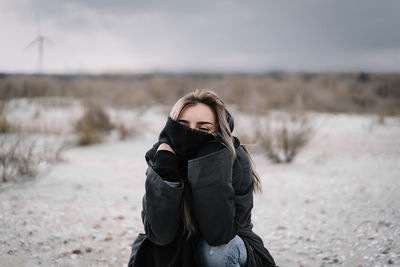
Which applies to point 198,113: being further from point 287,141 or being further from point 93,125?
point 93,125

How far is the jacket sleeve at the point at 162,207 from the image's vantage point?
1.93 meters

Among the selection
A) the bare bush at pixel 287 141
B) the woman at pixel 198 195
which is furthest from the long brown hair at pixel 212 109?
the bare bush at pixel 287 141

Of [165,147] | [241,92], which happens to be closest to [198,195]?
[165,147]

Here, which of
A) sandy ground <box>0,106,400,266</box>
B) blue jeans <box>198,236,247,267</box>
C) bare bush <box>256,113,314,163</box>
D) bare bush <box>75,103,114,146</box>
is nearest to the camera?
blue jeans <box>198,236,247,267</box>

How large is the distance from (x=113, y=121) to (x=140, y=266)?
374 inches

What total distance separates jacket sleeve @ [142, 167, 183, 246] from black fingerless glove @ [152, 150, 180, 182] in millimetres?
41

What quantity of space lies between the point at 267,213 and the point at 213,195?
9.43 feet

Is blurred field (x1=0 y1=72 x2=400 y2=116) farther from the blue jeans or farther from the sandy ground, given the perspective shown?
the blue jeans

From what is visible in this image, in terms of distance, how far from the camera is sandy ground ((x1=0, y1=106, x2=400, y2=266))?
Answer: 3.15 metres

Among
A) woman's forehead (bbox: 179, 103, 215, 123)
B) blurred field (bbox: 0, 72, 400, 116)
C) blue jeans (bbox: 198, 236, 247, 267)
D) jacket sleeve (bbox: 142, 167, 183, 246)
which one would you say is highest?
blurred field (bbox: 0, 72, 400, 116)

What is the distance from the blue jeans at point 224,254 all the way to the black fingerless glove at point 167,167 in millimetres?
562

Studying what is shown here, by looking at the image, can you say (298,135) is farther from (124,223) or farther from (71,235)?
(71,235)

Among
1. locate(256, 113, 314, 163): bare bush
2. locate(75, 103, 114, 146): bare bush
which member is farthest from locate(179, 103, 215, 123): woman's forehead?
locate(75, 103, 114, 146): bare bush

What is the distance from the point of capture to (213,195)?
1.94 meters
